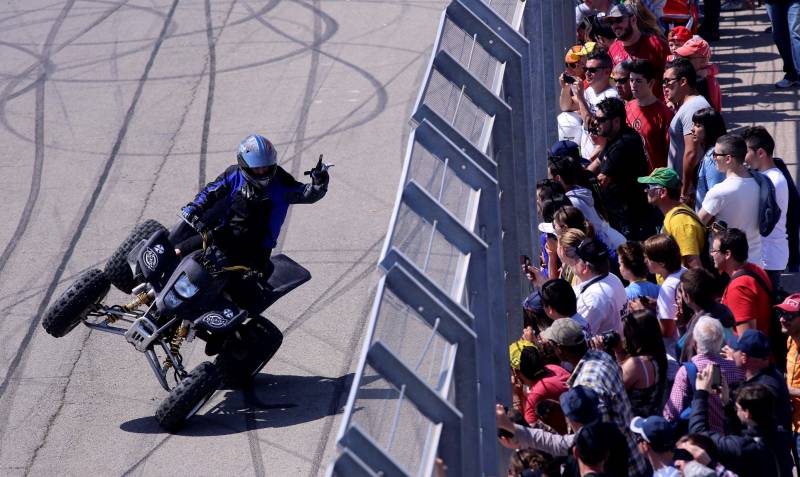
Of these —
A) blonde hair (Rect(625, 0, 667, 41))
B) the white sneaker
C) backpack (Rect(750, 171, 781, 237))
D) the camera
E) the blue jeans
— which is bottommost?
the camera

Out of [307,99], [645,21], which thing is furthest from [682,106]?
[307,99]

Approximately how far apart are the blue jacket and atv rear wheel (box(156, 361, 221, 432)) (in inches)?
40.3

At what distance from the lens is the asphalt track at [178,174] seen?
7906 millimetres

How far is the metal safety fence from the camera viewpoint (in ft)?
12.5

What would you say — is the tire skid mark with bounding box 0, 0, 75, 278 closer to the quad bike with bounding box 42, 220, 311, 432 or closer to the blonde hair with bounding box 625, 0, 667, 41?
the quad bike with bounding box 42, 220, 311, 432

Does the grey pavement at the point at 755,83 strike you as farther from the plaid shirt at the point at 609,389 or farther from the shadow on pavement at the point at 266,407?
the plaid shirt at the point at 609,389

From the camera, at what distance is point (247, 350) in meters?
8.20

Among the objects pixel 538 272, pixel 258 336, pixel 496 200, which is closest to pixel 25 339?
pixel 258 336

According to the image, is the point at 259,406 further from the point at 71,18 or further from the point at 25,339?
the point at 71,18

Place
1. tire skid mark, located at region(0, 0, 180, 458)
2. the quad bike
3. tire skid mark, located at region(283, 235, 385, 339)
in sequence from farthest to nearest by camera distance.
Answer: tire skid mark, located at region(283, 235, 385, 339)
tire skid mark, located at region(0, 0, 180, 458)
the quad bike

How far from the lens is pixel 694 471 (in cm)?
469

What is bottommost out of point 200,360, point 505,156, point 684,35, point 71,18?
point 200,360

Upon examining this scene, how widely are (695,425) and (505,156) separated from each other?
162cm

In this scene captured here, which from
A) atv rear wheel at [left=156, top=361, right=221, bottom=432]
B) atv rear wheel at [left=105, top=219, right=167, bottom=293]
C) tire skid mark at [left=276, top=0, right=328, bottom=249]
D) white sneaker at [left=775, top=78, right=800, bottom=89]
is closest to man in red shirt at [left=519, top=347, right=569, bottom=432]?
atv rear wheel at [left=156, top=361, right=221, bottom=432]
